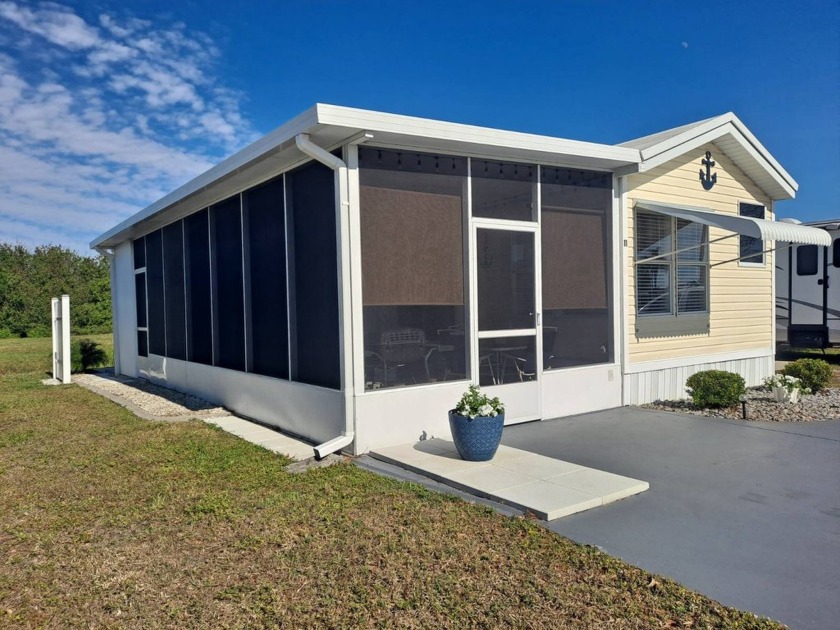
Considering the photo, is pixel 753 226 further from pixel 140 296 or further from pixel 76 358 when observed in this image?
pixel 76 358

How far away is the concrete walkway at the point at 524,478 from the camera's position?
3.78m

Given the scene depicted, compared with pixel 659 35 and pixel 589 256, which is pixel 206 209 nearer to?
pixel 589 256

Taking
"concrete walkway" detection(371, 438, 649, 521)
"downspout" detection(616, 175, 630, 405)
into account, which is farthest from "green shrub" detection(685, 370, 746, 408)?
"concrete walkway" detection(371, 438, 649, 521)

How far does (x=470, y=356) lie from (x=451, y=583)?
301 cm

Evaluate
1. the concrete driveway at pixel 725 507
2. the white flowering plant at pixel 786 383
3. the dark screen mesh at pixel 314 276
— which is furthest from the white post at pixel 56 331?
the white flowering plant at pixel 786 383

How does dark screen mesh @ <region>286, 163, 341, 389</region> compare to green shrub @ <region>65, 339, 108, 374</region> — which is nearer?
dark screen mesh @ <region>286, 163, 341, 389</region>

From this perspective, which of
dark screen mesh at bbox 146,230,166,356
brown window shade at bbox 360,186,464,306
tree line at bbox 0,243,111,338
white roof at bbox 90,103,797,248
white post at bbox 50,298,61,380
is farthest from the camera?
tree line at bbox 0,243,111,338

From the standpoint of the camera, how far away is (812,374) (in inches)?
302

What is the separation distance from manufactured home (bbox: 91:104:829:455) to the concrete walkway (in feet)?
1.66

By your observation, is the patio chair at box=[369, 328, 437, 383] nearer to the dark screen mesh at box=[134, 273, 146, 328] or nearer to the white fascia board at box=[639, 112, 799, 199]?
the white fascia board at box=[639, 112, 799, 199]

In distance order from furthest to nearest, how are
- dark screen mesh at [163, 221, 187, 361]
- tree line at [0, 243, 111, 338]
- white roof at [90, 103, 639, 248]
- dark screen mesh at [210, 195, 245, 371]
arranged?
1. tree line at [0, 243, 111, 338]
2. dark screen mesh at [163, 221, 187, 361]
3. dark screen mesh at [210, 195, 245, 371]
4. white roof at [90, 103, 639, 248]

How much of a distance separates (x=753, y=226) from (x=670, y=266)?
4.52ft

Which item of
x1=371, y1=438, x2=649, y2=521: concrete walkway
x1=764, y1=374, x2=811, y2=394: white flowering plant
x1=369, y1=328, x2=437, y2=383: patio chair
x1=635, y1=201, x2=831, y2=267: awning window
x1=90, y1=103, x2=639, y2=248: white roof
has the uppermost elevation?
x1=90, y1=103, x2=639, y2=248: white roof

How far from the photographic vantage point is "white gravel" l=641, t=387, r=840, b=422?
6.46 m
